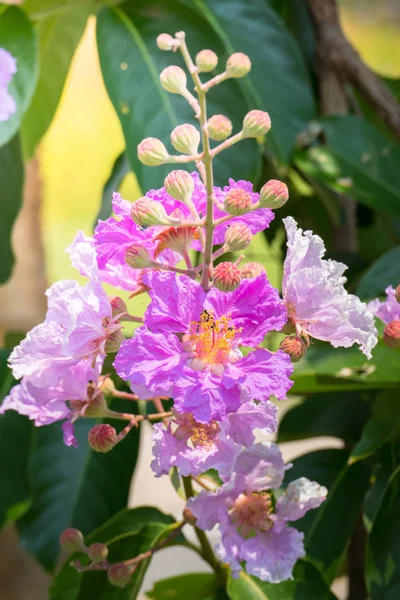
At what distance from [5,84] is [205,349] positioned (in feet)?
1.61

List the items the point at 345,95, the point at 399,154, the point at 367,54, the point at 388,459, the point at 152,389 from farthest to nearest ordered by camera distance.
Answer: the point at 367,54
the point at 345,95
the point at 399,154
the point at 388,459
the point at 152,389

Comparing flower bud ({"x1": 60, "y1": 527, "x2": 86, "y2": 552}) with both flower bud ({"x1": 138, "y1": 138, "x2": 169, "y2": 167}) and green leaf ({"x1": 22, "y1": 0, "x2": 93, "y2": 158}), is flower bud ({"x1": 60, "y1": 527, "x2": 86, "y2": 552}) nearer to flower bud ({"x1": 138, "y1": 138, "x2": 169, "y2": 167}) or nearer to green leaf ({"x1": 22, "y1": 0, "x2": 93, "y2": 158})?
flower bud ({"x1": 138, "y1": 138, "x2": 169, "y2": 167})

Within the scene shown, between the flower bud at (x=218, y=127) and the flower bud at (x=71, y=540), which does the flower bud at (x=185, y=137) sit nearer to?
the flower bud at (x=218, y=127)

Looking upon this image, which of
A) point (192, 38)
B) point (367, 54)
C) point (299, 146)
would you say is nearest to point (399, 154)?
point (299, 146)

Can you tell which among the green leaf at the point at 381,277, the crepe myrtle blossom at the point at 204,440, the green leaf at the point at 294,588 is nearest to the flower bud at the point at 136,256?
the crepe myrtle blossom at the point at 204,440

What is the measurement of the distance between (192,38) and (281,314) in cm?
56

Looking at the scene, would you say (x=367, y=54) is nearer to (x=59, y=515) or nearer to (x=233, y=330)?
(x=59, y=515)

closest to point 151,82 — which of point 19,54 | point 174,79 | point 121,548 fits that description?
point 19,54

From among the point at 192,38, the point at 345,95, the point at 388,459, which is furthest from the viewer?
the point at 345,95

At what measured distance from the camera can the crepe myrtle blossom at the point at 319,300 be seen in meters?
0.48

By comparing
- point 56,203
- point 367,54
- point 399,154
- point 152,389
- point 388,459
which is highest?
point 152,389

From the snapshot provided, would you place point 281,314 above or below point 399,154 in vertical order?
above

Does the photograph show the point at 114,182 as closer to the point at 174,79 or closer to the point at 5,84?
the point at 5,84

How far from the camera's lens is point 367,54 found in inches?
111
